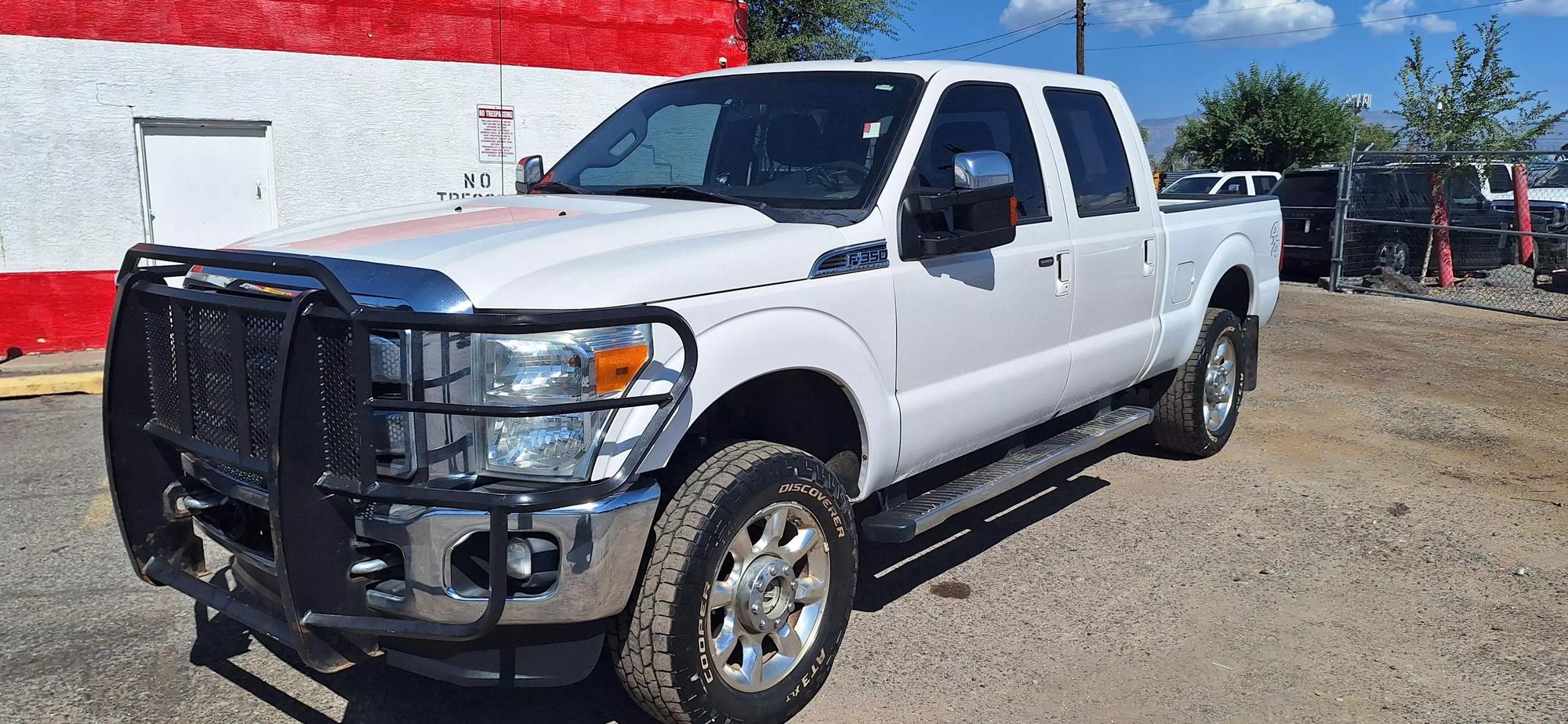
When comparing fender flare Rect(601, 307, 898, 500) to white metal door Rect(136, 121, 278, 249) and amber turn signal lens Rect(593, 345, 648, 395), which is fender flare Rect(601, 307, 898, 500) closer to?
amber turn signal lens Rect(593, 345, 648, 395)

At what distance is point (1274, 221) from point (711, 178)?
13.8 ft

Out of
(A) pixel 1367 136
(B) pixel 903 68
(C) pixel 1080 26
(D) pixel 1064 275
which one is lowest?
(D) pixel 1064 275

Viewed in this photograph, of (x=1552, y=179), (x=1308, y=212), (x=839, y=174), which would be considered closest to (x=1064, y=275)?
(x=839, y=174)

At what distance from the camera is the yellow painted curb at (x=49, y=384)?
8.02 meters

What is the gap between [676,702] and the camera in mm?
3025

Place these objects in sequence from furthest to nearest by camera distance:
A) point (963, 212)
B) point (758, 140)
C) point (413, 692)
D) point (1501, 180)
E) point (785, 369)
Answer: point (1501, 180), point (758, 140), point (963, 212), point (413, 692), point (785, 369)

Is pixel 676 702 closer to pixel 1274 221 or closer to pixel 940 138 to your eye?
pixel 940 138

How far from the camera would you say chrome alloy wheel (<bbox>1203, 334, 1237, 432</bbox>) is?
21.0ft

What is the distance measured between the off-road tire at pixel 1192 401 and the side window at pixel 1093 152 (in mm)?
1183

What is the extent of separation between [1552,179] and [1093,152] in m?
16.5

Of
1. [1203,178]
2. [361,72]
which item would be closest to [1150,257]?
[361,72]

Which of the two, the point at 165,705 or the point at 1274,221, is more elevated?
the point at 1274,221

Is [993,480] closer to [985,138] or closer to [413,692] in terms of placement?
[985,138]

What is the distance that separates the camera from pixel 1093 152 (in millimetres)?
5215
